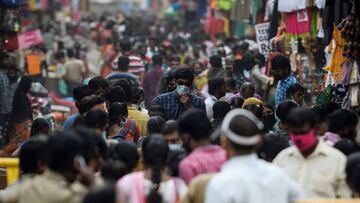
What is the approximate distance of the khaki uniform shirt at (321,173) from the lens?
8469 mm

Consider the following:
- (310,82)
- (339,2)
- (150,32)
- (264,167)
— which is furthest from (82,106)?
(150,32)

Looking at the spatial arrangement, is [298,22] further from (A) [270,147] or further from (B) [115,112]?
(A) [270,147]

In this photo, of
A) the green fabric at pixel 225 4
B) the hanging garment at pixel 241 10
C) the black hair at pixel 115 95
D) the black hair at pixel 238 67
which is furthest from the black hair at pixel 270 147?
the green fabric at pixel 225 4

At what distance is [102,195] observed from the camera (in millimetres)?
7117

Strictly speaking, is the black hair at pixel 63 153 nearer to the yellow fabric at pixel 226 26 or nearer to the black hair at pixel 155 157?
the black hair at pixel 155 157

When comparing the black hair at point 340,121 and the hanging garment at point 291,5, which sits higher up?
the hanging garment at point 291,5

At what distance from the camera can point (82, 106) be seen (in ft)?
38.8

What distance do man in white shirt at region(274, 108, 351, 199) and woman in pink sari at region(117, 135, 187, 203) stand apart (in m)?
0.83

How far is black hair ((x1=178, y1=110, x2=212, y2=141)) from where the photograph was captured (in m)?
8.59

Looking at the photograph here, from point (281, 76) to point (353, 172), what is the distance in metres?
6.31

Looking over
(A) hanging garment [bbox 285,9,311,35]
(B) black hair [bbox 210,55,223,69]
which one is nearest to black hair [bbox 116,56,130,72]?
(B) black hair [bbox 210,55,223,69]

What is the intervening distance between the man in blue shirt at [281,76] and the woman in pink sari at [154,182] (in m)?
5.80

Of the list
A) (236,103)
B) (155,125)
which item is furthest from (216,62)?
(155,125)

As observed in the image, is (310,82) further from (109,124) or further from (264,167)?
(264,167)
